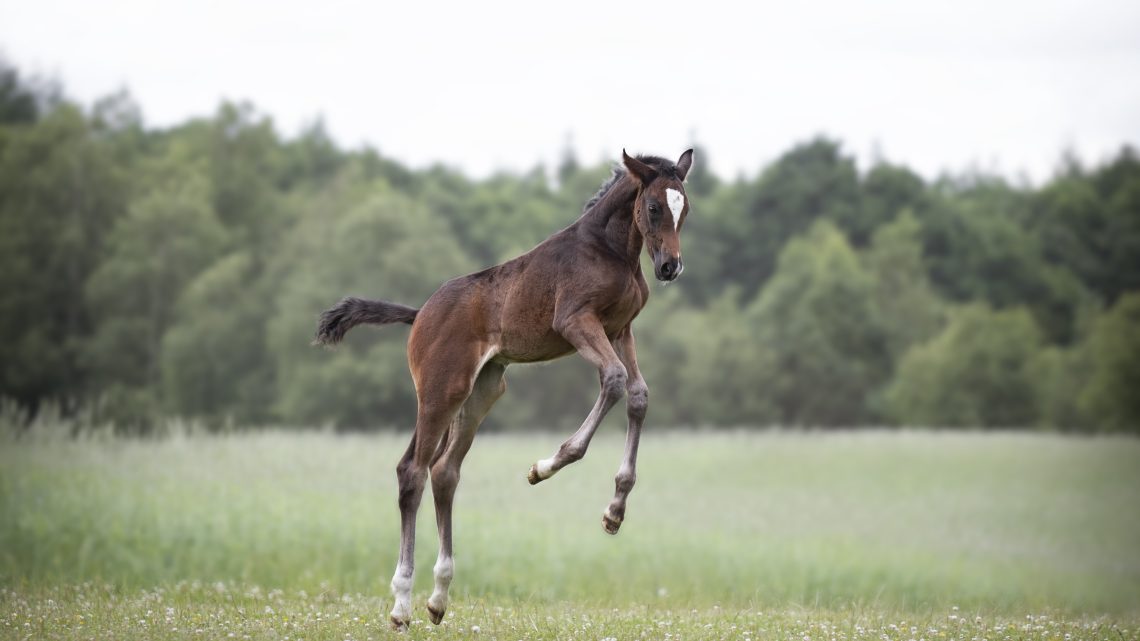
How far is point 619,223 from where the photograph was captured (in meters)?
9.36

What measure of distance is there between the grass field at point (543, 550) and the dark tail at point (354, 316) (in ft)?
7.84

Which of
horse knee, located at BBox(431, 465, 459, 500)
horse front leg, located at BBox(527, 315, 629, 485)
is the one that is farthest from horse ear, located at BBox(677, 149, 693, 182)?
horse knee, located at BBox(431, 465, 459, 500)

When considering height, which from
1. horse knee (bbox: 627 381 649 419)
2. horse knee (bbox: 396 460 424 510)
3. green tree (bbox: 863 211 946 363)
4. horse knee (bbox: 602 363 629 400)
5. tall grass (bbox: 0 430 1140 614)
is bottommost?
tall grass (bbox: 0 430 1140 614)

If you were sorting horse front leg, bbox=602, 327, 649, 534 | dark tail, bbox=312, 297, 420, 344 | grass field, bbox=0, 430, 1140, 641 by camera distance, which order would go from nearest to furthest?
1. horse front leg, bbox=602, 327, 649, 534
2. grass field, bbox=0, 430, 1140, 641
3. dark tail, bbox=312, 297, 420, 344

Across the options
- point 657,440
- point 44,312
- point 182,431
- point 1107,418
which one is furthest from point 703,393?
point 182,431

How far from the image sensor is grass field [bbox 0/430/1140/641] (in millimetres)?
10133

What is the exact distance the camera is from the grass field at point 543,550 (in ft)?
33.2

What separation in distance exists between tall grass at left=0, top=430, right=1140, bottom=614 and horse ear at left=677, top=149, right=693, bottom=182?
17.3ft

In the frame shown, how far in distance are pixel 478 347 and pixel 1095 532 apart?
27091mm

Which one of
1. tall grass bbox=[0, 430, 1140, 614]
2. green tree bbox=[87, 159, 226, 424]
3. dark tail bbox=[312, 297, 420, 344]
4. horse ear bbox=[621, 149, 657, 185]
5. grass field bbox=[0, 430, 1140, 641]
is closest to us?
horse ear bbox=[621, 149, 657, 185]

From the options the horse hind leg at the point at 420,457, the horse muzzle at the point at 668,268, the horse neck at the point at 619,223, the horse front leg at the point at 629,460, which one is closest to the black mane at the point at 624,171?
the horse neck at the point at 619,223

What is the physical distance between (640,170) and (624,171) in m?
0.69

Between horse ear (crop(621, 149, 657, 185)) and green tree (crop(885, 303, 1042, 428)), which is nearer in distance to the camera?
horse ear (crop(621, 149, 657, 185))

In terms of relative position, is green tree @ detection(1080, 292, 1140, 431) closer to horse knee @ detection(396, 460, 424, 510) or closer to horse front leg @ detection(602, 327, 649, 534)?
horse knee @ detection(396, 460, 424, 510)
